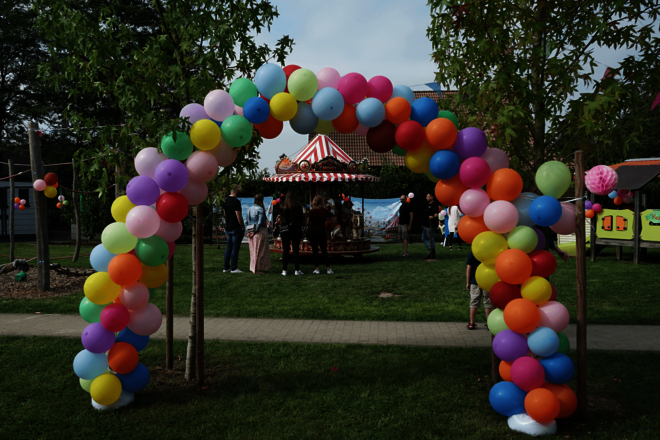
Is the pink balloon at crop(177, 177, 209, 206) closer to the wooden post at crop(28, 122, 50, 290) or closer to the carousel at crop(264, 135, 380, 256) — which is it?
the wooden post at crop(28, 122, 50, 290)

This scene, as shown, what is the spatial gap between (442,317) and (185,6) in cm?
579

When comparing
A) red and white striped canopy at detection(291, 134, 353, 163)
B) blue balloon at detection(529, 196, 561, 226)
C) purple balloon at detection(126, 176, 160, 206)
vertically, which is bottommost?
blue balloon at detection(529, 196, 561, 226)

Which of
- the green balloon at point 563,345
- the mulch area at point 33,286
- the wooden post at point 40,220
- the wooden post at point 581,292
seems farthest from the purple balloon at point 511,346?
the wooden post at point 40,220

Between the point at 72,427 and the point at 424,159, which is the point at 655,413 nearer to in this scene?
the point at 424,159

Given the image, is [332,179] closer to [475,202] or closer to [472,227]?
[472,227]

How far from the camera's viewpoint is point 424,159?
472cm

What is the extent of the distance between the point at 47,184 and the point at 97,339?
7.07 m

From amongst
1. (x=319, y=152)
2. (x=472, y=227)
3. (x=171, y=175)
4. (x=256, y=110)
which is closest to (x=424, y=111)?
(x=472, y=227)

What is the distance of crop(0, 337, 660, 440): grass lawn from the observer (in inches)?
164

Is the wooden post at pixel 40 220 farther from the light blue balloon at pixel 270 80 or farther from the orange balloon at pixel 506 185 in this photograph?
the orange balloon at pixel 506 185

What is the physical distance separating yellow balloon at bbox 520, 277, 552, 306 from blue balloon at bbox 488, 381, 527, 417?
2.48 feet

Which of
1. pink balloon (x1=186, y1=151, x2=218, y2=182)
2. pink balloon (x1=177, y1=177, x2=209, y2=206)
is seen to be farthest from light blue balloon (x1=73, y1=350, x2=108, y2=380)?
pink balloon (x1=186, y1=151, x2=218, y2=182)

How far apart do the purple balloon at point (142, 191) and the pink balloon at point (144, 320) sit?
3.31ft

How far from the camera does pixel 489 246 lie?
433cm
